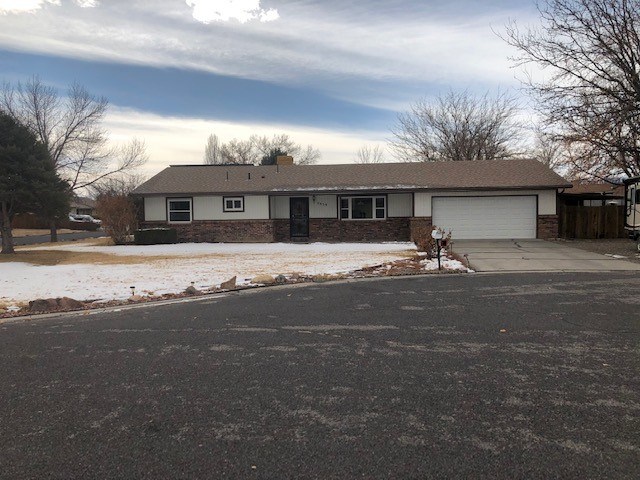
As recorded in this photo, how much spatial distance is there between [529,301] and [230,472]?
6.70 m

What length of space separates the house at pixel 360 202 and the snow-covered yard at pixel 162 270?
A: 4.98m

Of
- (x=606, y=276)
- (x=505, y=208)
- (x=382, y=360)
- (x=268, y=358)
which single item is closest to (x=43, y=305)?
(x=268, y=358)

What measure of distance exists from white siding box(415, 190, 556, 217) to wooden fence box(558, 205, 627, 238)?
0.89 meters

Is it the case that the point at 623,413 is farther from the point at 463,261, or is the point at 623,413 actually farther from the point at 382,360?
the point at 463,261

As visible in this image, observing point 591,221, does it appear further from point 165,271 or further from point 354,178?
point 165,271

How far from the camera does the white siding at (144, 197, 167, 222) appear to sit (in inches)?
1023

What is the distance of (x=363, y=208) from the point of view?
24984mm

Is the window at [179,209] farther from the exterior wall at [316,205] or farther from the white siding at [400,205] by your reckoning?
the white siding at [400,205]

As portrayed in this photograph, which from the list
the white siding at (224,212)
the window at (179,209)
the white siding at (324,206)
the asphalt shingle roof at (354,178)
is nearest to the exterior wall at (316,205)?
the white siding at (324,206)

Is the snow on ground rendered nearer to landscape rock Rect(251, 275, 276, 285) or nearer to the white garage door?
landscape rock Rect(251, 275, 276, 285)

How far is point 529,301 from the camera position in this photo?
8.25 metres

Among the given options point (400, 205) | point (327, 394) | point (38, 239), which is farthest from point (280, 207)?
point (327, 394)

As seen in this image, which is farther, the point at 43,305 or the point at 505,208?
the point at 505,208

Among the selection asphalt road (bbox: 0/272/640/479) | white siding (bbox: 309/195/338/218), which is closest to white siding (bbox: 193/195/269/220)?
white siding (bbox: 309/195/338/218)
